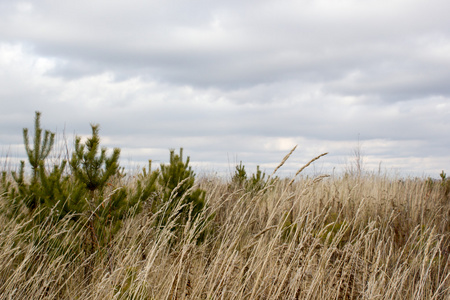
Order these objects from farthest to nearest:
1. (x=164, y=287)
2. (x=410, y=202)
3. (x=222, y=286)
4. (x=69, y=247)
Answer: (x=410, y=202)
(x=69, y=247)
(x=164, y=287)
(x=222, y=286)

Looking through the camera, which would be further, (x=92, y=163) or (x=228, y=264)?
(x=92, y=163)

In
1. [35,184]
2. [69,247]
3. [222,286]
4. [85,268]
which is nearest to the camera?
[222,286]

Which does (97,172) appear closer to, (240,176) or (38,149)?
(38,149)

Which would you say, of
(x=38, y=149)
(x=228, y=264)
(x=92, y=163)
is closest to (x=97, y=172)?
(x=92, y=163)

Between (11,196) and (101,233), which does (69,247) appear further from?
(11,196)

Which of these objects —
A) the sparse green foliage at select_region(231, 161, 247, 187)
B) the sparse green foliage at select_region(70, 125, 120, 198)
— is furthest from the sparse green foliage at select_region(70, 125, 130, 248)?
the sparse green foliage at select_region(231, 161, 247, 187)

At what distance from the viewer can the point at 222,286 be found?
244 centimetres

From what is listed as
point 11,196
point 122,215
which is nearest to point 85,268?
point 122,215

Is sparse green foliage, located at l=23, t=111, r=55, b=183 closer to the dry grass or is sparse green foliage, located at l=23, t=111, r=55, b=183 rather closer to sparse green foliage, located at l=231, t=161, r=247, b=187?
Answer: the dry grass

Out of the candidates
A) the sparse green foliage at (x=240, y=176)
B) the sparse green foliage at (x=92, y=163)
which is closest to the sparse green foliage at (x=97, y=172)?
the sparse green foliage at (x=92, y=163)

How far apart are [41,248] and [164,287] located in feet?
4.88

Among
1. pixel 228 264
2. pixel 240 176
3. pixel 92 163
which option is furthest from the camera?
pixel 240 176

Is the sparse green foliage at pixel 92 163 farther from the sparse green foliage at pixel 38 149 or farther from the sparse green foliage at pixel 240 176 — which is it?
the sparse green foliage at pixel 240 176

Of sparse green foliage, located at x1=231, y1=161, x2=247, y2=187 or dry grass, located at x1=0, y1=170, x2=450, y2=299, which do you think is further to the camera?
sparse green foliage, located at x1=231, y1=161, x2=247, y2=187
